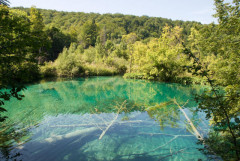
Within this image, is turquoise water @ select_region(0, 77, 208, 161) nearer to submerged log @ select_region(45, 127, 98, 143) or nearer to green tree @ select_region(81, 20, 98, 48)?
submerged log @ select_region(45, 127, 98, 143)

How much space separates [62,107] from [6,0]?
6.58m

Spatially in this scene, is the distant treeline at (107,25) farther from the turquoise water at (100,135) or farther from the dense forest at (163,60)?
the turquoise water at (100,135)

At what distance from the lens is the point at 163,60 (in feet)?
58.7

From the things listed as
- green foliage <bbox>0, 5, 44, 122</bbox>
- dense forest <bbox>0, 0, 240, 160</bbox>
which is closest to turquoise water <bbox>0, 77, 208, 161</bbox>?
dense forest <bbox>0, 0, 240, 160</bbox>

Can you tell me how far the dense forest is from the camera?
236 cm

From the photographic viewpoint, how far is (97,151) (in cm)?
414

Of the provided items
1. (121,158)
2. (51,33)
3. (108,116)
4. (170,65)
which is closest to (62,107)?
(108,116)

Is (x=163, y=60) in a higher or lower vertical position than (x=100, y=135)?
higher

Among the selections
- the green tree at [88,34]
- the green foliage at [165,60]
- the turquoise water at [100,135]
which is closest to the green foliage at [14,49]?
the turquoise water at [100,135]

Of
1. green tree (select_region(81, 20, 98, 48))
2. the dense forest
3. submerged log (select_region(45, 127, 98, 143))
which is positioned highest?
green tree (select_region(81, 20, 98, 48))

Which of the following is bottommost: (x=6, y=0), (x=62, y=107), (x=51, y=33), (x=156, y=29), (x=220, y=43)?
(x=62, y=107)

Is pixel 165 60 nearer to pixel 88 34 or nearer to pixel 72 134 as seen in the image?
pixel 72 134

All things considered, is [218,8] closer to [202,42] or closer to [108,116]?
[202,42]

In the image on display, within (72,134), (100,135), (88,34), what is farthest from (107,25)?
(100,135)
